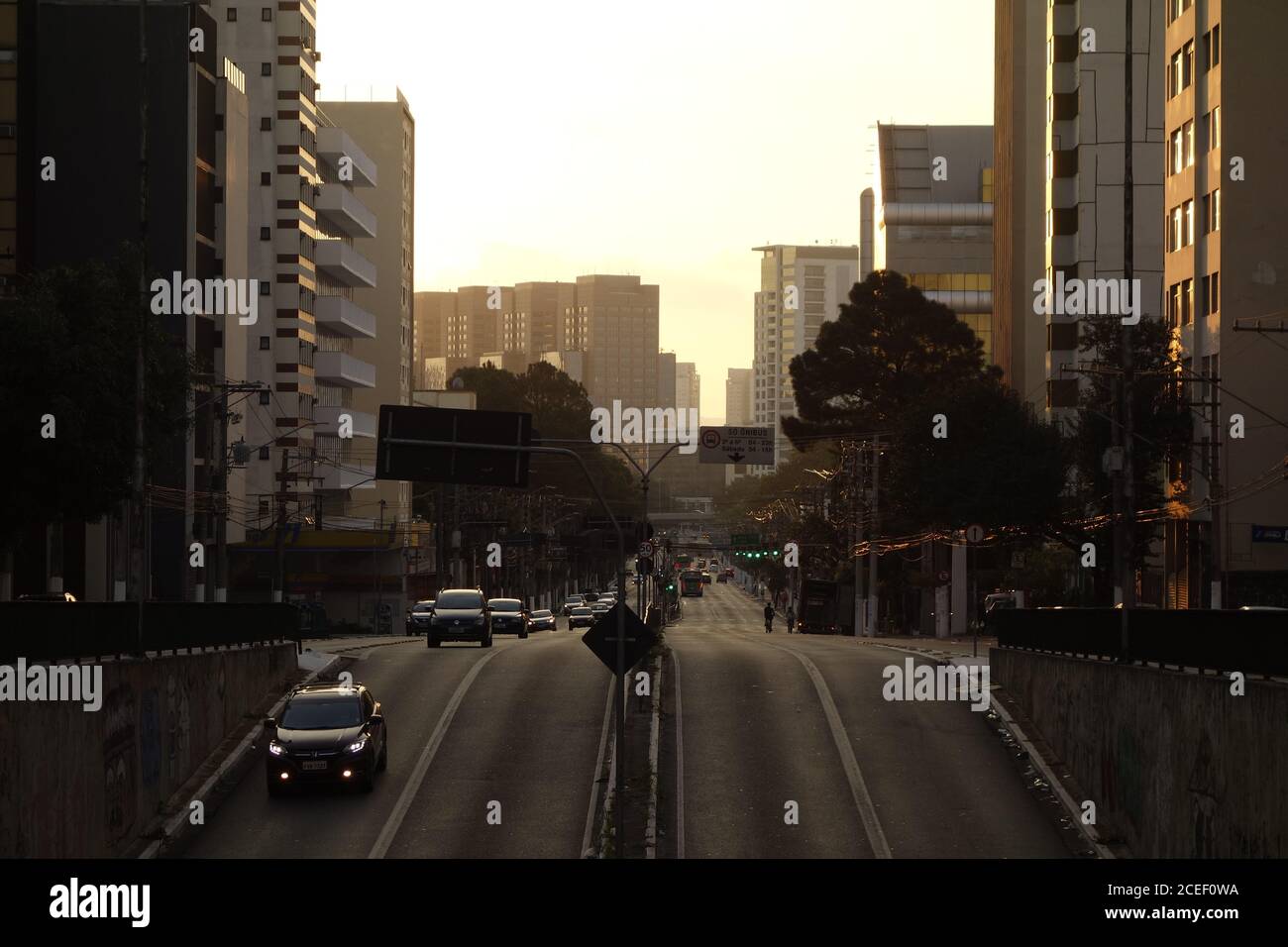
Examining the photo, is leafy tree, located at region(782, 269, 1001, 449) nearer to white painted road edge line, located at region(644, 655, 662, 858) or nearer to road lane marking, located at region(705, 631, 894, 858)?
road lane marking, located at region(705, 631, 894, 858)

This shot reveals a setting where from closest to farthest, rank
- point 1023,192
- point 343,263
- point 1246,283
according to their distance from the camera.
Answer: point 1246,283
point 1023,192
point 343,263

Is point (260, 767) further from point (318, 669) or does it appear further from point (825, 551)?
point (825, 551)

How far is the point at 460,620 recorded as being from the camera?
187 ft

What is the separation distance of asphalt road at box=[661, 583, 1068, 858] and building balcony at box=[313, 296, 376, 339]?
224ft

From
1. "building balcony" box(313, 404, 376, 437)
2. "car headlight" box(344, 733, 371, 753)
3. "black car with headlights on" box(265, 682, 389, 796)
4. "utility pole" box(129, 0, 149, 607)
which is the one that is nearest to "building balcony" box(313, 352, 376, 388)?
"building balcony" box(313, 404, 376, 437)

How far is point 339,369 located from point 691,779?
3209 inches

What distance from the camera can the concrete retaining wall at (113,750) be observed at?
22.0m

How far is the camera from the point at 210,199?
83688 millimetres

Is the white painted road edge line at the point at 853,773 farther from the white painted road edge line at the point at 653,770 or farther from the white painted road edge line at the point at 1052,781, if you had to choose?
the white painted road edge line at the point at 653,770

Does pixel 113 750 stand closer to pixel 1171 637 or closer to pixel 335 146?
pixel 1171 637

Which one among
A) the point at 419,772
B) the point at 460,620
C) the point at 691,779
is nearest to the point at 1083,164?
the point at 460,620

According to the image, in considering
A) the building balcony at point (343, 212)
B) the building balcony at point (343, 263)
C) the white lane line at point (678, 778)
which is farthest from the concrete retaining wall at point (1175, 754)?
the building balcony at point (343, 212)
